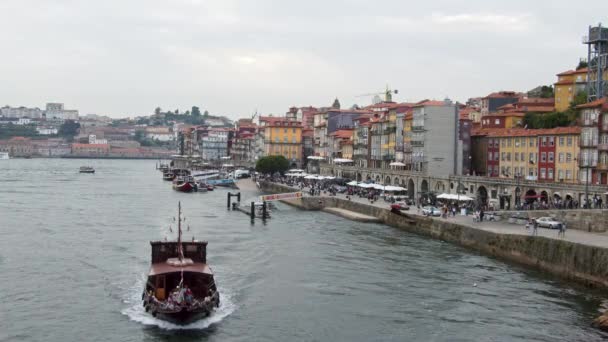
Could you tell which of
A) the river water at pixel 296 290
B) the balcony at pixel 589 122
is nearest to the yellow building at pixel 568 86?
the balcony at pixel 589 122

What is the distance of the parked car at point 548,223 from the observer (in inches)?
1961

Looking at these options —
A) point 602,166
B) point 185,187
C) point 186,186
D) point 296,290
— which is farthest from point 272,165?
point 296,290

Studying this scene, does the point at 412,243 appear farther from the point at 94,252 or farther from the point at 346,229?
the point at 94,252

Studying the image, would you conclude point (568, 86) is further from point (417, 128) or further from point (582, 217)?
point (582, 217)

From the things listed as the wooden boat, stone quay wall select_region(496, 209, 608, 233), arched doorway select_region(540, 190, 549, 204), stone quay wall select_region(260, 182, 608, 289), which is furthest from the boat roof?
arched doorway select_region(540, 190, 549, 204)

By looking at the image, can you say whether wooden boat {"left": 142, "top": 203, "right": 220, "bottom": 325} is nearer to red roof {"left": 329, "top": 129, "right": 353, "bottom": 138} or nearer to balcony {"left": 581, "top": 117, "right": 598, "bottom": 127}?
balcony {"left": 581, "top": 117, "right": 598, "bottom": 127}

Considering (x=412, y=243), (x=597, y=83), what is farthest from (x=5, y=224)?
(x=597, y=83)

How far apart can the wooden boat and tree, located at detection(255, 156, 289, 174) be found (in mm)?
96231

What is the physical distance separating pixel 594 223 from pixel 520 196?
1713 cm

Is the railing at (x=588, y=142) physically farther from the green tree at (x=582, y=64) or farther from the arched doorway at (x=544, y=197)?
the green tree at (x=582, y=64)

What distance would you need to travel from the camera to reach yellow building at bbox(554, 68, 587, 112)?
91125 mm

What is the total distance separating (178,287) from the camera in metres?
32.7

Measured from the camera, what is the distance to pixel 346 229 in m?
62.8

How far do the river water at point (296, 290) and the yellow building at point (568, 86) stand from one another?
133ft
